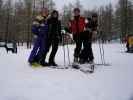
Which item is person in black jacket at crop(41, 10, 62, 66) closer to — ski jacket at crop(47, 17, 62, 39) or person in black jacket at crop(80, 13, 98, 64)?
ski jacket at crop(47, 17, 62, 39)

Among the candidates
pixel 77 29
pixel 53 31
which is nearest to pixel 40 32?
pixel 53 31

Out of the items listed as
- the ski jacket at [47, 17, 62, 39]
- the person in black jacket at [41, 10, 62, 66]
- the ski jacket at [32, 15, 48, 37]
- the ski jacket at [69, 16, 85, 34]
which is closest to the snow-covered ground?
the person in black jacket at [41, 10, 62, 66]

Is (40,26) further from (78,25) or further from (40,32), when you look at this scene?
(78,25)

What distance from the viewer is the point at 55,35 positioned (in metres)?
9.04

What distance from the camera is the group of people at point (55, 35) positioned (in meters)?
9.05

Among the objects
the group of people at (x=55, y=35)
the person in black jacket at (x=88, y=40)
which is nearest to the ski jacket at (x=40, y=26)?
the group of people at (x=55, y=35)

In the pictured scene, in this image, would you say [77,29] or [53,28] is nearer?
[53,28]

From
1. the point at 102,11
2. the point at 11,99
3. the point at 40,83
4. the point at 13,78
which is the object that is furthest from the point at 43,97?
the point at 102,11

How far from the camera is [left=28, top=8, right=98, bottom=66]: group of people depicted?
905 cm

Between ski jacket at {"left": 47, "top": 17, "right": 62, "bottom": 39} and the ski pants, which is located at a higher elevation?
ski jacket at {"left": 47, "top": 17, "right": 62, "bottom": 39}

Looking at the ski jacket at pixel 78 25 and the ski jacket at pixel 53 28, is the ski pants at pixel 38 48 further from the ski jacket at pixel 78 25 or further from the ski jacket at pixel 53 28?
the ski jacket at pixel 78 25

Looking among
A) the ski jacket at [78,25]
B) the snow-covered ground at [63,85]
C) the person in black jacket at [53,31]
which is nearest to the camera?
the snow-covered ground at [63,85]

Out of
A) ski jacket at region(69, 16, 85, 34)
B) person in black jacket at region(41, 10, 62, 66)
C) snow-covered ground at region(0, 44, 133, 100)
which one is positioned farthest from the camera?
ski jacket at region(69, 16, 85, 34)

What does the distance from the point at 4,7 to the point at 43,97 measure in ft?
178
